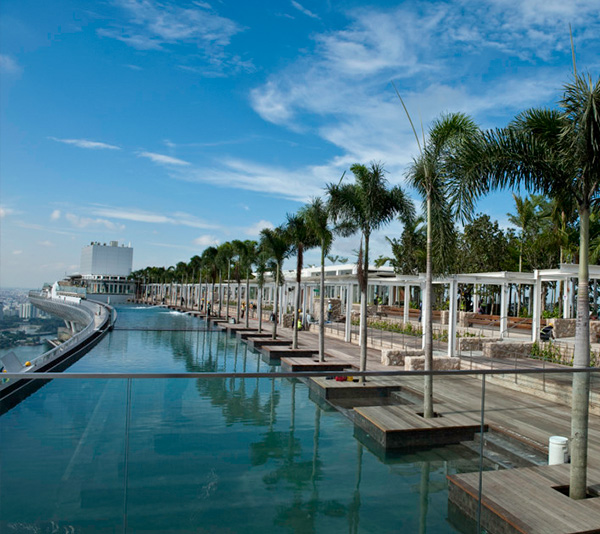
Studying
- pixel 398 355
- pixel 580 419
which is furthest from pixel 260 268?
pixel 580 419

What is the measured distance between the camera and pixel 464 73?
14.5 m

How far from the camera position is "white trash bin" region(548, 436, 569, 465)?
17.1 feet

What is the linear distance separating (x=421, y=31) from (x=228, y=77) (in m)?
6.94

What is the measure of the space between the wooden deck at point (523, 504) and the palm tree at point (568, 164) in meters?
0.43

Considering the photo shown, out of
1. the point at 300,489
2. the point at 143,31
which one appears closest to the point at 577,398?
the point at 300,489

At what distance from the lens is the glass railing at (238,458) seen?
319cm

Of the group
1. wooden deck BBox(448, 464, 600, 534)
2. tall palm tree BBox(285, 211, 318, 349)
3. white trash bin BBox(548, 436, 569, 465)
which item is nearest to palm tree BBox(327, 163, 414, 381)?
tall palm tree BBox(285, 211, 318, 349)

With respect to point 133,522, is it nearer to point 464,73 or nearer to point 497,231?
point 464,73

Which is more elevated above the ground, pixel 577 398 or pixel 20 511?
pixel 577 398

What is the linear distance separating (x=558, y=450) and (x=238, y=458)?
3.84 meters

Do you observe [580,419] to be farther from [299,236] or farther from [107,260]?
[107,260]

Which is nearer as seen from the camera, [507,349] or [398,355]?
[507,349]

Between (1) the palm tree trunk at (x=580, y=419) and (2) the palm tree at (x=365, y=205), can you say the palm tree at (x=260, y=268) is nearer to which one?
(2) the palm tree at (x=365, y=205)

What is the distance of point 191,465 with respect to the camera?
344cm
